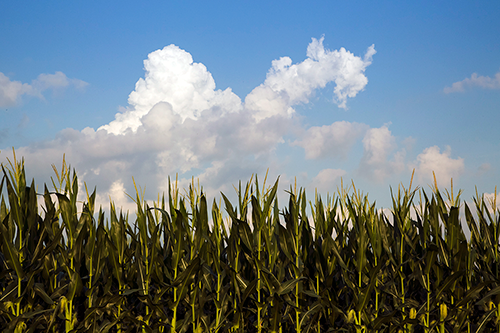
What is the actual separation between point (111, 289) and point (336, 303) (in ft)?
8.00

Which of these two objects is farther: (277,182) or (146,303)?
(277,182)

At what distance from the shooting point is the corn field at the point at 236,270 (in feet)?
12.3

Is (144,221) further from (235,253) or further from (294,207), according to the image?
(294,207)

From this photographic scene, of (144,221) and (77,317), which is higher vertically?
(144,221)

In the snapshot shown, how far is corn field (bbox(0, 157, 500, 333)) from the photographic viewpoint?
3.75 meters

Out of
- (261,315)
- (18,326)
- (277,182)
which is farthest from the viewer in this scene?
(277,182)

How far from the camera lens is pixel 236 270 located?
3.89 m

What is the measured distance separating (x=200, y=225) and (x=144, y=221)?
0.61 meters

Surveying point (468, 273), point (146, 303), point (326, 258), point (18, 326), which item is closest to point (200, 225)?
point (146, 303)

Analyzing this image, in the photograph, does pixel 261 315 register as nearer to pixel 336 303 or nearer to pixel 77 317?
pixel 336 303

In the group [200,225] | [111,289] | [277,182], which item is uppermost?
[277,182]

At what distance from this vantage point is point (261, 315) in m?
3.90

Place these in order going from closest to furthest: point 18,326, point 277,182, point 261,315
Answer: point 18,326, point 261,315, point 277,182

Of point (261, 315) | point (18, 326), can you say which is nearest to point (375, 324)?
point (261, 315)
